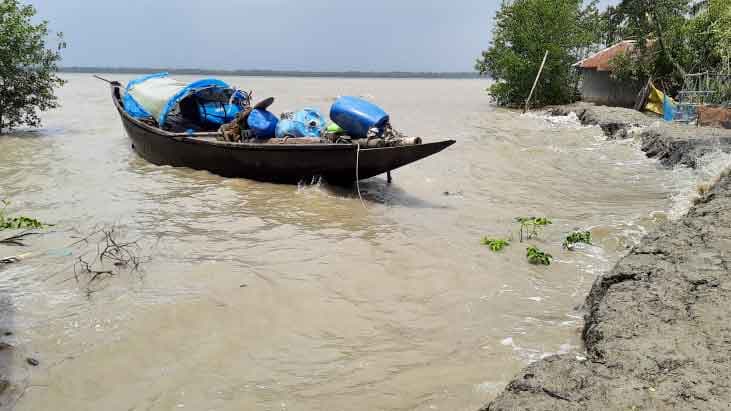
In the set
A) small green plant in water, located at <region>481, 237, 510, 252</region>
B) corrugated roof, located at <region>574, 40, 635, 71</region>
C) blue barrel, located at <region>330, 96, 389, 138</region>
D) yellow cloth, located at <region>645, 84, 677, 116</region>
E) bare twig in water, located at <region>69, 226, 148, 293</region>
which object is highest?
corrugated roof, located at <region>574, 40, 635, 71</region>

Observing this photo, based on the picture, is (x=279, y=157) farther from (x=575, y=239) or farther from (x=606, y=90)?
(x=606, y=90)

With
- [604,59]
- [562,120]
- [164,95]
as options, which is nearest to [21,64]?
[164,95]

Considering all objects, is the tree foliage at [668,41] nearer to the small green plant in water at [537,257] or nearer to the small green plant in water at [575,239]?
the small green plant in water at [575,239]

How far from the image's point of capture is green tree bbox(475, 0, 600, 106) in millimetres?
22688

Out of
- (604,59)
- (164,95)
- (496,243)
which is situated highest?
(604,59)

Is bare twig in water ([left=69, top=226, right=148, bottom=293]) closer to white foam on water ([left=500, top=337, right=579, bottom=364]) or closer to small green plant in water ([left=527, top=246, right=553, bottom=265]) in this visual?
white foam on water ([left=500, top=337, right=579, bottom=364])

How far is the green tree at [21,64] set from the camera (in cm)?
1211

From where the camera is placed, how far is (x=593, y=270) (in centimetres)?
481

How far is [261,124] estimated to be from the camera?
791cm

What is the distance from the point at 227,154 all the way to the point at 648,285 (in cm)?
622

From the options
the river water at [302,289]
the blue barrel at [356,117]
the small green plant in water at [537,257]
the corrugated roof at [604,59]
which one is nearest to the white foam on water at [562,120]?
the corrugated roof at [604,59]

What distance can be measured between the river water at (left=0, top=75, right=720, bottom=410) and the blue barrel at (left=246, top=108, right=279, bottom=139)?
75 centimetres

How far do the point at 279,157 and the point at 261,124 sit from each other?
2.35ft

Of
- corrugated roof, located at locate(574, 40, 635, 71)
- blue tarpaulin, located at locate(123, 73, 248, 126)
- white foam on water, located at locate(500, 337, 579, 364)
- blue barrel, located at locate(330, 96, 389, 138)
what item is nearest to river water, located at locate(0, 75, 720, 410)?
white foam on water, located at locate(500, 337, 579, 364)
